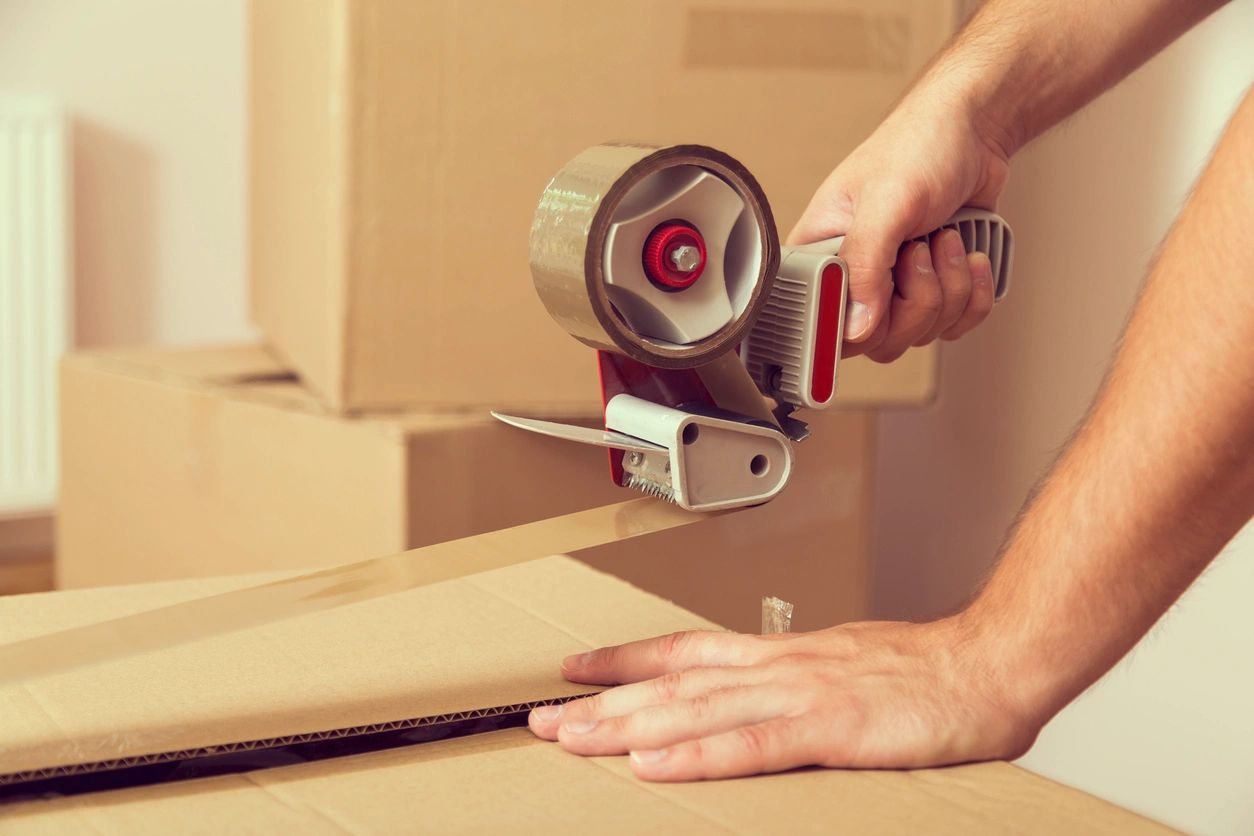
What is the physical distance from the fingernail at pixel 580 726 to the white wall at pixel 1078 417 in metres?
0.76

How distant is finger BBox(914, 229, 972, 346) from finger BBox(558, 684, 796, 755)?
0.31 m

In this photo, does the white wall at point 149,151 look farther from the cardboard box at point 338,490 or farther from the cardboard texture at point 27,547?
the cardboard box at point 338,490

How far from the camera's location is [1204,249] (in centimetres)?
62

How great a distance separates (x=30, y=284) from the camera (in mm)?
2119

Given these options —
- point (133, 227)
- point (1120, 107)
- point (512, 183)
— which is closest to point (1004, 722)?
point (512, 183)

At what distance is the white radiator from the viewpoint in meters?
2.10

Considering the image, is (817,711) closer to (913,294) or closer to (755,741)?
(755,741)

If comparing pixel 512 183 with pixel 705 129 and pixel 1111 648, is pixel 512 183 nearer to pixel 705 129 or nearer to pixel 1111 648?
pixel 705 129

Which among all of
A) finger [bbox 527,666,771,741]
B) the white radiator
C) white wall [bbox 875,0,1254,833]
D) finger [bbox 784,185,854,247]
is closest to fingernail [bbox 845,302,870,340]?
finger [bbox 784,185,854,247]

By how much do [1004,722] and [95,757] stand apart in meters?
0.41

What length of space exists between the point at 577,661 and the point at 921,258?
0.33 meters

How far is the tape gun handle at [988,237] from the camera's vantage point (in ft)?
2.85

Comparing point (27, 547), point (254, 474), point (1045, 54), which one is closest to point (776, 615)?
point (1045, 54)

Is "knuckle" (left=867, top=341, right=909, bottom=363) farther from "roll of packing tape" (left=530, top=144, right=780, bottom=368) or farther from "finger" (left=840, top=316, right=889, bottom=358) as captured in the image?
"roll of packing tape" (left=530, top=144, right=780, bottom=368)
